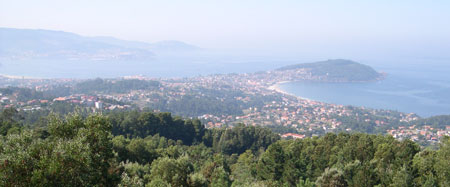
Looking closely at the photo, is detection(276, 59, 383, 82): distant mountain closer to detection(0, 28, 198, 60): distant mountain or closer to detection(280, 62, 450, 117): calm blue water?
detection(280, 62, 450, 117): calm blue water

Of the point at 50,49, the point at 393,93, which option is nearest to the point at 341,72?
the point at 393,93

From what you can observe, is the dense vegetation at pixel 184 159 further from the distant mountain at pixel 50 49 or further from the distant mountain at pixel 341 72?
the distant mountain at pixel 50 49

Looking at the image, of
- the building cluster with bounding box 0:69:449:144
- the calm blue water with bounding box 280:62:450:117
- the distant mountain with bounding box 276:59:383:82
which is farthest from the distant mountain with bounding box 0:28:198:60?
the calm blue water with bounding box 280:62:450:117

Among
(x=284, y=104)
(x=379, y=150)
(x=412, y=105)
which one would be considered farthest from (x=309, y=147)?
(x=412, y=105)

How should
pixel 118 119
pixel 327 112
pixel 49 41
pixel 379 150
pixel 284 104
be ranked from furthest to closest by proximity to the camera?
pixel 49 41 → pixel 284 104 → pixel 327 112 → pixel 118 119 → pixel 379 150

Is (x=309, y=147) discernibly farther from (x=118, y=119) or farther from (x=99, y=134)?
(x=118, y=119)

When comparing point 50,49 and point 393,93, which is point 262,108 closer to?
point 393,93
